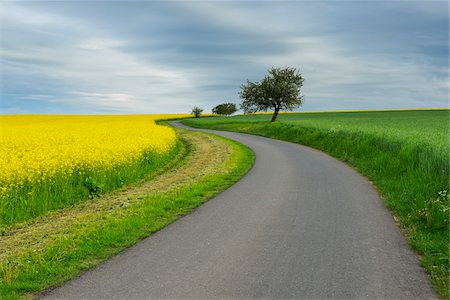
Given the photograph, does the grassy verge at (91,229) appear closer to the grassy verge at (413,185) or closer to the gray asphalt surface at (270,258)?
the gray asphalt surface at (270,258)

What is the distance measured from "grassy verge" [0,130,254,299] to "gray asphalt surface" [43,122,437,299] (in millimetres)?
437

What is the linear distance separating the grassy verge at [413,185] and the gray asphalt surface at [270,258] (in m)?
0.32

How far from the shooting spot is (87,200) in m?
14.6

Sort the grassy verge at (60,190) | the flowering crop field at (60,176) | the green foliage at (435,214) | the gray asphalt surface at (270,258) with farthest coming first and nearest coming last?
the flowering crop field at (60,176) < the grassy verge at (60,190) < the green foliage at (435,214) < the gray asphalt surface at (270,258)

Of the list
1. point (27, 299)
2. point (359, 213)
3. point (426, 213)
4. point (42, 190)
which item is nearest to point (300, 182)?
point (359, 213)

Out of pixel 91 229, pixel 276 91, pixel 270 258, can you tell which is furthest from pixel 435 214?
pixel 276 91

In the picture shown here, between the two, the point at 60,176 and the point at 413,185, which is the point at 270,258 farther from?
the point at 60,176

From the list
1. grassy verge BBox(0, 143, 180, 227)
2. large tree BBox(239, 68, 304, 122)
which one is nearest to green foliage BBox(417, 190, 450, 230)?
grassy verge BBox(0, 143, 180, 227)

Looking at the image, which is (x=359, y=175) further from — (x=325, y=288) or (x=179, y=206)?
(x=325, y=288)

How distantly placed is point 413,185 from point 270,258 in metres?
7.80

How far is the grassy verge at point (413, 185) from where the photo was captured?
8047 millimetres

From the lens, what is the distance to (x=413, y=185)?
1356cm

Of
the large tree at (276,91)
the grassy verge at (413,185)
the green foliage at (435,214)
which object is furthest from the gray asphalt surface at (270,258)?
the large tree at (276,91)

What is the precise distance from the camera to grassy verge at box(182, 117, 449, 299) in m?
8.05
